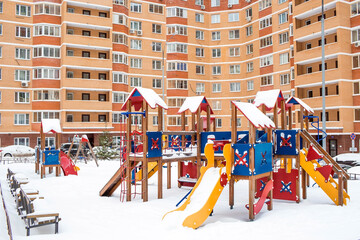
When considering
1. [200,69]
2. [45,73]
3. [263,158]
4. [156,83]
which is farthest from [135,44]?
[263,158]

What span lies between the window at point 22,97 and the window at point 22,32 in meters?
6.92

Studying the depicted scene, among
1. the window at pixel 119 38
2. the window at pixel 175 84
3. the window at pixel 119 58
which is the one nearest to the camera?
the window at pixel 119 58

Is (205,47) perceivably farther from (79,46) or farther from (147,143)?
(147,143)

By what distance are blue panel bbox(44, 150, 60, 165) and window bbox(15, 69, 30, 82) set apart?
2498 centimetres

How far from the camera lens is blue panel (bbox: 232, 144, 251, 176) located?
11547mm

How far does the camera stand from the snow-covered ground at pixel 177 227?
31.3 feet

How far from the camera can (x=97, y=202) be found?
14.3m

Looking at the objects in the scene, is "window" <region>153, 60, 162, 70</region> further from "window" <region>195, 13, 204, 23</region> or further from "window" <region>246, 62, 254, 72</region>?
"window" <region>246, 62, 254, 72</region>

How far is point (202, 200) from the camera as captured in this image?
36.0 ft

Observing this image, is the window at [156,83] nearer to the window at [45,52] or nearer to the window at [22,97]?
the window at [45,52]

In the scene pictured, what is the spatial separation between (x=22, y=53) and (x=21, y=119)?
7.96m

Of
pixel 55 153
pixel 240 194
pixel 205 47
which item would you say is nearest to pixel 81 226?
pixel 240 194

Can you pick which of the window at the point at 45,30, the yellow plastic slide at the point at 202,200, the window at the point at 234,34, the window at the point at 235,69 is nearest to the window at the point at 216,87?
the window at the point at 235,69

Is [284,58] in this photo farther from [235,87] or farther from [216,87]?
[216,87]
